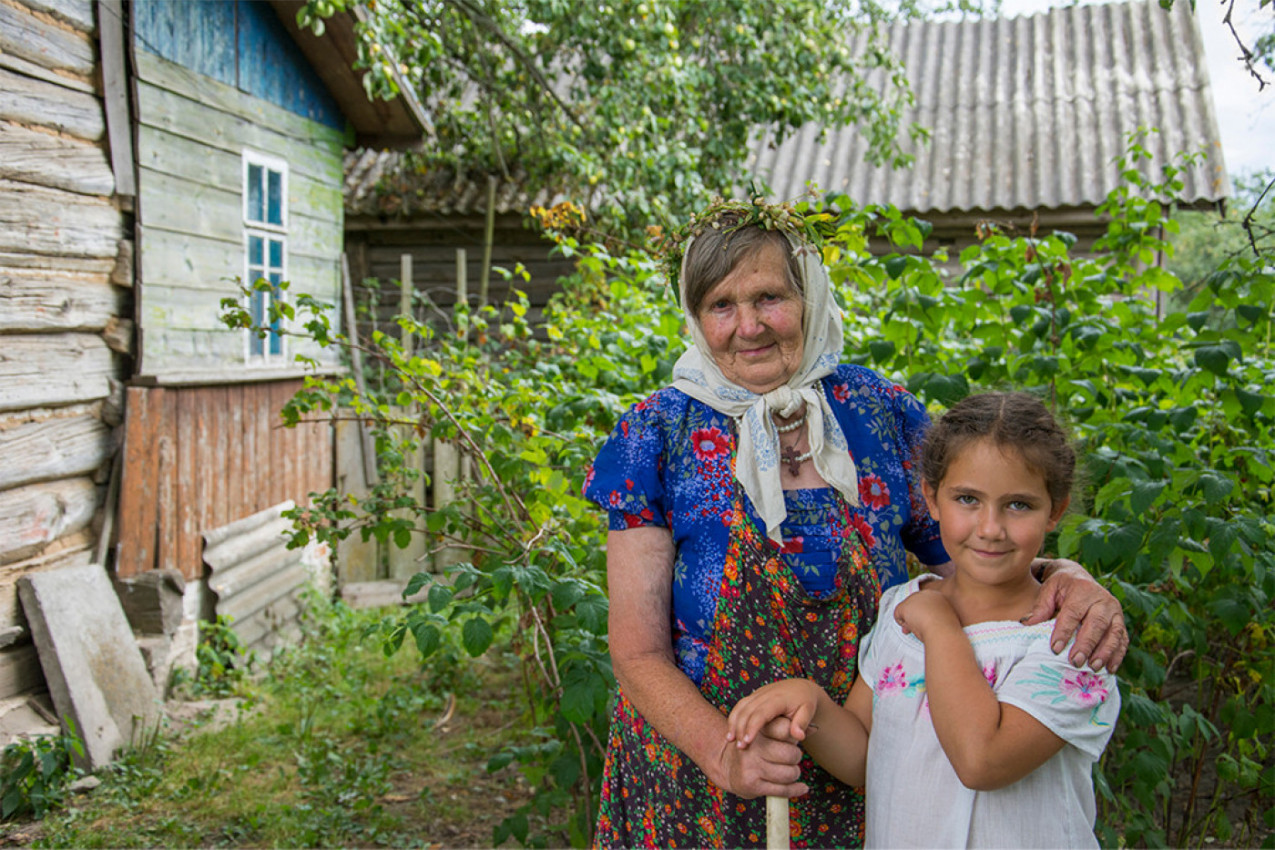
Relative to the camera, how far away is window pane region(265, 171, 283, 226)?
22.3 feet

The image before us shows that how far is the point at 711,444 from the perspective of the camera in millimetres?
1881

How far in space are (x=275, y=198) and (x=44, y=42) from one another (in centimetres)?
226

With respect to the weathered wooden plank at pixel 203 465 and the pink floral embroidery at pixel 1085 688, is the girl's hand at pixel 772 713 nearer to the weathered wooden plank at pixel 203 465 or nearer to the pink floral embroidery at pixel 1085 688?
the pink floral embroidery at pixel 1085 688

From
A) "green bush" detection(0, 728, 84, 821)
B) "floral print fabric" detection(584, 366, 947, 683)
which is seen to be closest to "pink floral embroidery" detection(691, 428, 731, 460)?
"floral print fabric" detection(584, 366, 947, 683)

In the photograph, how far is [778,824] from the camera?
156 centimetres

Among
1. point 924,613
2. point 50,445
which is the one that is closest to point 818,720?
point 924,613

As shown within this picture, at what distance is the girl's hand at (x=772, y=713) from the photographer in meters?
1.54

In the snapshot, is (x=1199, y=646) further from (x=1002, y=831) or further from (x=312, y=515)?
(x=312, y=515)

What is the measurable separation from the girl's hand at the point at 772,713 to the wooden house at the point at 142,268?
4.09 m

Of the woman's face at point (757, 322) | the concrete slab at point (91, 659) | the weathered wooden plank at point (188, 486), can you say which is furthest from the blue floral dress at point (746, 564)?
the weathered wooden plank at point (188, 486)

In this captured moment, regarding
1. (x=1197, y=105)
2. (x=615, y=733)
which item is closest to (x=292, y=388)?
(x=615, y=733)

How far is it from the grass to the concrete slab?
15 cm

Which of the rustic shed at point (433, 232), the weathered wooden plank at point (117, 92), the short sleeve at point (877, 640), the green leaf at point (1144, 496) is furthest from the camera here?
the rustic shed at point (433, 232)

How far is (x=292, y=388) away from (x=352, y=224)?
3.73m
